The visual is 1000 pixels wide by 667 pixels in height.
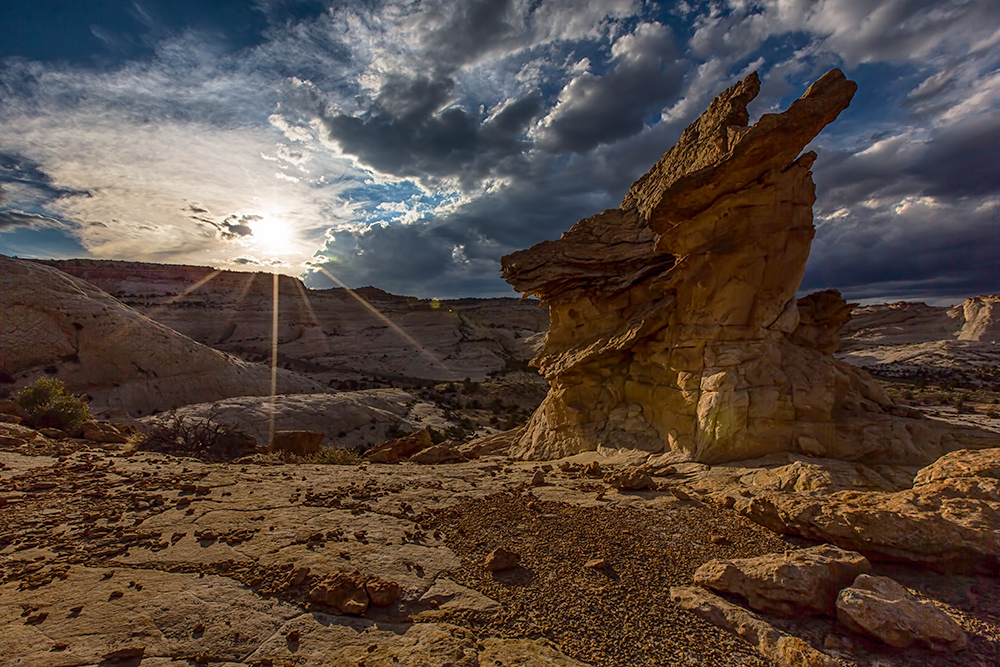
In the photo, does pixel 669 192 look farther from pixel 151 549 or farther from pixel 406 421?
pixel 406 421

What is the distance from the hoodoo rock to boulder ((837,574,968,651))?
4.31 m

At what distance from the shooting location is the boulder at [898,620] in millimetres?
2861

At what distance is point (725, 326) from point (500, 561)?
6269 mm

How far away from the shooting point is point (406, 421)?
19.0 metres

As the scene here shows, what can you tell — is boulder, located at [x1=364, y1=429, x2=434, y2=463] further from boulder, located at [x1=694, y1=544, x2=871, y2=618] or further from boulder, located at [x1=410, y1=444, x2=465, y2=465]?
boulder, located at [x1=694, y1=544, x2=871, y2=618]

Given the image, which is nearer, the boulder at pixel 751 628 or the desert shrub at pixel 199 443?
the boulder at pixel 751 628

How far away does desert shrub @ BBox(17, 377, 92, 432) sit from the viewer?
1107cm

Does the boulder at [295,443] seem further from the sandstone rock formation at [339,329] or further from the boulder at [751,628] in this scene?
the sandstone rock formation at [339,329]

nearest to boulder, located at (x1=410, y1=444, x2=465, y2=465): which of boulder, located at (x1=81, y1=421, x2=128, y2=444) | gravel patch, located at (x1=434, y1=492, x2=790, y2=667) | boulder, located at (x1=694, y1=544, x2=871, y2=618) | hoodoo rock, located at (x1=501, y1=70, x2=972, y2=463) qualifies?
hoodoo rock, located at (x1=501, y1=70, x2=972, y2=463)

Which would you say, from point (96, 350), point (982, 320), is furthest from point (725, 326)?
point (982, 320)

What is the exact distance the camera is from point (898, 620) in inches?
114

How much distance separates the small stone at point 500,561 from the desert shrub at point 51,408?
12.2m

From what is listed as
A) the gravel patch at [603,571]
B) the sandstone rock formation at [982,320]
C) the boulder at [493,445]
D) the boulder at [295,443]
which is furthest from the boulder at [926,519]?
the sandstone rock formation at [982,320]

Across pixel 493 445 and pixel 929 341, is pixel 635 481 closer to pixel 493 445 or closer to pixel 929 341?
pixel 493 445
